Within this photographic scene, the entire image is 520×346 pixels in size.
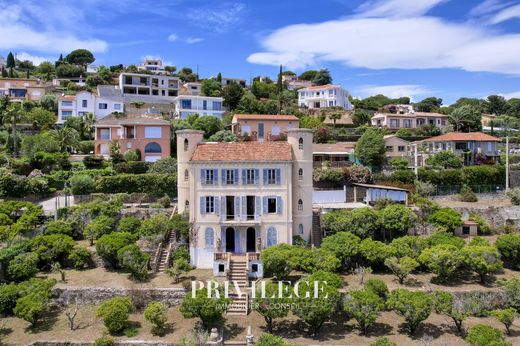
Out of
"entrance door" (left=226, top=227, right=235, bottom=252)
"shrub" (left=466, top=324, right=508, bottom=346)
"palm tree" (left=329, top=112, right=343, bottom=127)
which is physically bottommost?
"shrub" (left=466, top=324, right=508, bottom=346)

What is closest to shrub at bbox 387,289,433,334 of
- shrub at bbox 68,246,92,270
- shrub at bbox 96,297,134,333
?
Result: shrub at bbox 96,297,134,333

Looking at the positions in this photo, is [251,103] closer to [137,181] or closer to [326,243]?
[137,181]

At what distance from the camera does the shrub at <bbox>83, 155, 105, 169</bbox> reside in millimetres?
48688

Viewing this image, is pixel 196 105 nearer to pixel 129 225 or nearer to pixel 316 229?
pixel 129 225

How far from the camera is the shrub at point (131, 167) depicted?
1839 inches

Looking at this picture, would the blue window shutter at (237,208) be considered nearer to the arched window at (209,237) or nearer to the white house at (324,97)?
the arched window at (209,237)

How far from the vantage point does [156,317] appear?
81.3 feet

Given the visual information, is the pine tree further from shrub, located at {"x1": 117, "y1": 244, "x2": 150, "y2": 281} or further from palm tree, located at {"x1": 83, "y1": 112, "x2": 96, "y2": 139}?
shrub, located at {"x1": 117, "y1": 244, "x2": 150, "y2": 281}

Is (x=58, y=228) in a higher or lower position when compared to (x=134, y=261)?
higher

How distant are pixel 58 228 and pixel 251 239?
49.4 ft

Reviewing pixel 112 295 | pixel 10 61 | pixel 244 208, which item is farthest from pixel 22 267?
pixel 10 61

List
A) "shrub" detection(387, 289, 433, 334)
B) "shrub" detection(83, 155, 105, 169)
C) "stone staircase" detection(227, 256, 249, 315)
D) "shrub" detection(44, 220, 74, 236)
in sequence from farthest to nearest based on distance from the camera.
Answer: "shrub" detection(83, 155, 105, 169) → "shrub" detection(44, 220, 74, 236) → "stone staircase" detection(227, 256, 249, 315) → "shrub" detection(387, 289, 433, 334)

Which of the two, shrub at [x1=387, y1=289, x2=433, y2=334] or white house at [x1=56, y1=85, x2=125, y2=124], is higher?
white house at [x1=56, y1=85, x2=125, y2=124]

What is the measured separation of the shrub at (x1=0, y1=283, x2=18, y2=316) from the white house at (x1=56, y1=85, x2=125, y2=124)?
47569 mm
